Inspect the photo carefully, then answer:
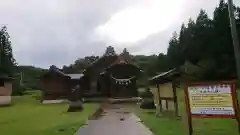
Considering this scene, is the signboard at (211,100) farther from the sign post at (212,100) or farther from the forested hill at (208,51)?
the forested hill at (208,51)

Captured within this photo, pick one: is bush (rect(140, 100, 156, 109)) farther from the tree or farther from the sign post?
the tree

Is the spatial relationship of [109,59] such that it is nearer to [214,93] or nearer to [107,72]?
[107,72]

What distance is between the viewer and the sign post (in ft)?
30.0

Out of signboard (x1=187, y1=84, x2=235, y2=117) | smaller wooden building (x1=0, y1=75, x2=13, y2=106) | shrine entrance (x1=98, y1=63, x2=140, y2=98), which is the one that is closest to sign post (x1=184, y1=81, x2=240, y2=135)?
signboard (x1=187, y1=84, x2=235, y2=117)

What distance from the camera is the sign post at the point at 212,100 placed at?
30.0ft

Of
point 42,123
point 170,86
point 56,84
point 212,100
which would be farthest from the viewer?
point 56,84

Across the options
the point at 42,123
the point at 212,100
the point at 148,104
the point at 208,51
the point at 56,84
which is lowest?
the point at 42,123

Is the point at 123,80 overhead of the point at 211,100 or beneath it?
overhead

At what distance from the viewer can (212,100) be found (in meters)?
9.50

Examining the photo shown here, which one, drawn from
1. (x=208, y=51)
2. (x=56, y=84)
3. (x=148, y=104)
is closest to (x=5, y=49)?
(x=56, y=84)

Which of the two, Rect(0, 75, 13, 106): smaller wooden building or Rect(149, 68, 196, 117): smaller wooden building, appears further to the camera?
Rect(0, 75, 13, 106): smaller wooden building

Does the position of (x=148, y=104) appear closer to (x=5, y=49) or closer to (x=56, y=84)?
(x=56, y=84)

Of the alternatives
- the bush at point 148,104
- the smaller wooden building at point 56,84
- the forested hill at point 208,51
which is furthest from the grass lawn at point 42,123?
the forested hill at point 208,51

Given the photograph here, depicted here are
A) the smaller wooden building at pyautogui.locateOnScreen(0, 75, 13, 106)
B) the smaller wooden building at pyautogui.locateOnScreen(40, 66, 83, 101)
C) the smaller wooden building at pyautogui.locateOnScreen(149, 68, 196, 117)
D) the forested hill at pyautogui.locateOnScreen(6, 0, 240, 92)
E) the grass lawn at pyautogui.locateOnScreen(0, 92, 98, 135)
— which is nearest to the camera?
the grass lawn at pyautogui.locateOnScreen(0, 92, 98, 135)
